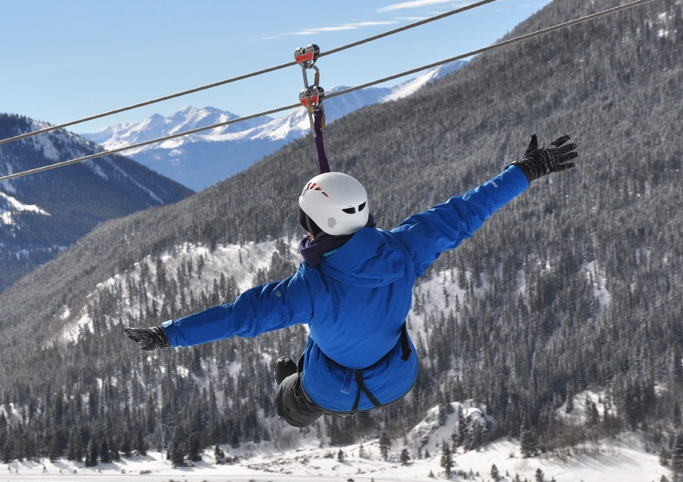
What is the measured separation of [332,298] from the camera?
805 cm

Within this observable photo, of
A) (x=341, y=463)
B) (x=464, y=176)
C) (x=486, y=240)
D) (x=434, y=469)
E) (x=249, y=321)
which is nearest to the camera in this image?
(x=249, y=321)

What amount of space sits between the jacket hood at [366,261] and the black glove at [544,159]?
2.18 m

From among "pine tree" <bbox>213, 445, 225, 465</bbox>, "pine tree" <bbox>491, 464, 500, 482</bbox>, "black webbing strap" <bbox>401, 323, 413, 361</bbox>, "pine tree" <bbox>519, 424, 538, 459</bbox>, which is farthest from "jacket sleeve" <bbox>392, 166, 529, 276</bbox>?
"pine tree" <bbox>213, 445, 225, 465</bbox>

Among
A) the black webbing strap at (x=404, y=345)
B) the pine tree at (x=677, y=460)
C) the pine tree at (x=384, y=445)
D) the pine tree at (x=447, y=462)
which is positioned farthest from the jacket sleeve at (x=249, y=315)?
the pine tree at (x=384, y=445)

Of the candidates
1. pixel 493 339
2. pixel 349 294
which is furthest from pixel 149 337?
pixel 493 339

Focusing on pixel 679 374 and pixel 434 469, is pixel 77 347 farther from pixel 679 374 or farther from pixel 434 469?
pixel 679 374

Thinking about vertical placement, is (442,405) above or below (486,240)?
below

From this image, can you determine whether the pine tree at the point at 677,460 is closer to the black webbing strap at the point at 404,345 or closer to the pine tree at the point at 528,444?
the pine tree at the point at 528,444

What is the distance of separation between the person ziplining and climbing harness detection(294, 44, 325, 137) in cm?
87

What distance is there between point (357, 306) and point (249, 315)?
116 cm

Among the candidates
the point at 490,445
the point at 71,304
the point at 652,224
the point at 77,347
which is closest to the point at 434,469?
the point at 490,445

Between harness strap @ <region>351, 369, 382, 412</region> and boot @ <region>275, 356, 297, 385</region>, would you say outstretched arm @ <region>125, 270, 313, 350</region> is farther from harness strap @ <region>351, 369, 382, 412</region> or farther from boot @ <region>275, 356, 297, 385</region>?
boot @ <region>275, 356, 297, 385</region>

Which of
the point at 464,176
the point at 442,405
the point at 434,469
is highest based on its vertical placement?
the point at 464,176

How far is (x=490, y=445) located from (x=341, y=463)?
2464cm
